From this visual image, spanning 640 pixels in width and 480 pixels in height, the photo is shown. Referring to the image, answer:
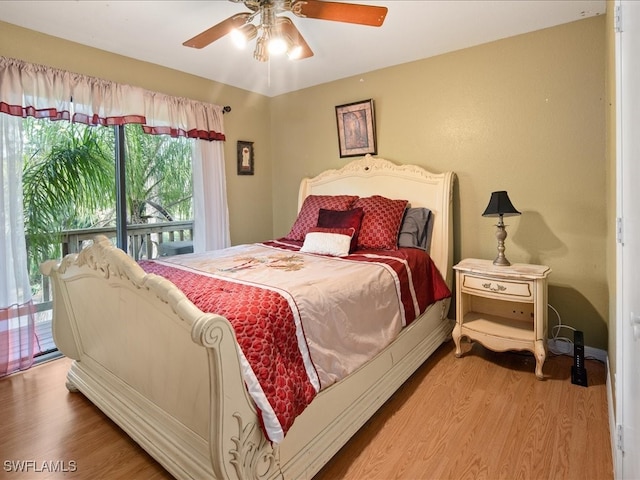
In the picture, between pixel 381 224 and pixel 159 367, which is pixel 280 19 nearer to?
pixel 381 224

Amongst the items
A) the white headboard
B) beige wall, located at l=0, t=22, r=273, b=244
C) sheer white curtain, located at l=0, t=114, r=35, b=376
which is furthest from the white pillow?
sheer white curtain, located at l=0, t=114, r=35, b=376

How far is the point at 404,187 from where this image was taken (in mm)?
3264

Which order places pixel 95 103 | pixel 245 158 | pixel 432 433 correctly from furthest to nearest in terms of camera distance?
pixel 245 158 < pixel 95 103 < pixel 432 433

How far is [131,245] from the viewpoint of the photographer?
3.30 m

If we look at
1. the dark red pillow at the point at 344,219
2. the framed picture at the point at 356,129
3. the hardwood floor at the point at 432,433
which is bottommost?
the hardwood floor at the point at 432,433

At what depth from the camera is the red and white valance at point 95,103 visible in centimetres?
247

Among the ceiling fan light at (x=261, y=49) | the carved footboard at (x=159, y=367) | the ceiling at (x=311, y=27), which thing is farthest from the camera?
the ceiling at (x=311, y=27)

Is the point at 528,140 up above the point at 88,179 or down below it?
above

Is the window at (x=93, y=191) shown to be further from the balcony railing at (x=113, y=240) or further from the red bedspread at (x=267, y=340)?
the red bedspread at (x=267, y=340)

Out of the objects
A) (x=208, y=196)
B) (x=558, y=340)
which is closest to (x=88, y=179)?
(x=208, y=196)

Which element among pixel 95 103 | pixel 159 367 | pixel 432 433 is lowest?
pixel 432 433

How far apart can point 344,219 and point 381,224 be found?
30 cm

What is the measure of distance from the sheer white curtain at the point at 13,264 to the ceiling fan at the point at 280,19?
4.71ft

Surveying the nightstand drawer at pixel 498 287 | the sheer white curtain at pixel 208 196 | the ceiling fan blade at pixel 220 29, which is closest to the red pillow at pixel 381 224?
the nightstand drawer at pixel 498 287
